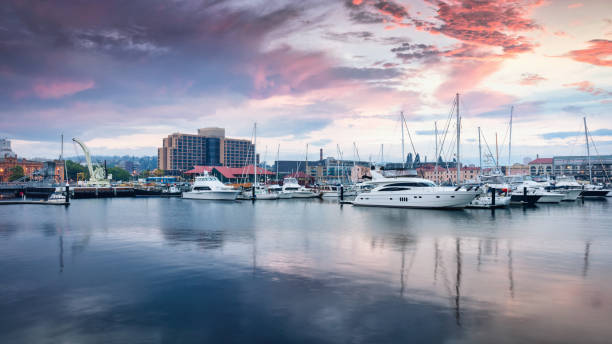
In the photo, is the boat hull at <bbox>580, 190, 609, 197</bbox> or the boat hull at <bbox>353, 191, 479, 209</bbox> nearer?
the boat hull at <bbox>353, 191, 479, 209</bbox>

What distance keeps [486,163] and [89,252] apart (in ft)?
245

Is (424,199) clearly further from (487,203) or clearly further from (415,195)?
(487,203)

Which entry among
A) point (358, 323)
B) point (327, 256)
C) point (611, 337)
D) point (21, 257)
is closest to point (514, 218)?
point (327, 256)

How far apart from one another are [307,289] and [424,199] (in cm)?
3540

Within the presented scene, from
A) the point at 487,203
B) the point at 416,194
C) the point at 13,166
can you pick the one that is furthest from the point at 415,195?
the point at 13,166

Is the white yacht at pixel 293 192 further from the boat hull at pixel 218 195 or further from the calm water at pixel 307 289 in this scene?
the calm water at pixel 307 289

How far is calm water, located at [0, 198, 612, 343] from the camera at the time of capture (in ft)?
32.3

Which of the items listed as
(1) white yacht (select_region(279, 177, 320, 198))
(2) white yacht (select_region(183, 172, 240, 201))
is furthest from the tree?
(1) white yacht (select_region(279, 177, 320, 198))

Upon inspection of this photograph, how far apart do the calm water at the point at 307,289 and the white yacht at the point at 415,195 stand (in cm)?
1805

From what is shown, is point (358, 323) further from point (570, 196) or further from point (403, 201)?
point (570, 196)

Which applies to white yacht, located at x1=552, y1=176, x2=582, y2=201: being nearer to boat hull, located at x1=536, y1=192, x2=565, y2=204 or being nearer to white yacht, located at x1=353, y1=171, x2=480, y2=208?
boat hull, located at x1=536, y1=192, x2=565, y2=204

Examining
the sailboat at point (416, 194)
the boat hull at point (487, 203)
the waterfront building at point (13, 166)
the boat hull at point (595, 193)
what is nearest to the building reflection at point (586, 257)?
the sailboat at point (416, 194)

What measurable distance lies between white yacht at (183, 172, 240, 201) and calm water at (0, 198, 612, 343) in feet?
145

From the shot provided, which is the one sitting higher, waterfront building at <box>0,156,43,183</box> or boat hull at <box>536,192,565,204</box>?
waterfront building at <box>0,156,43,183</box>
